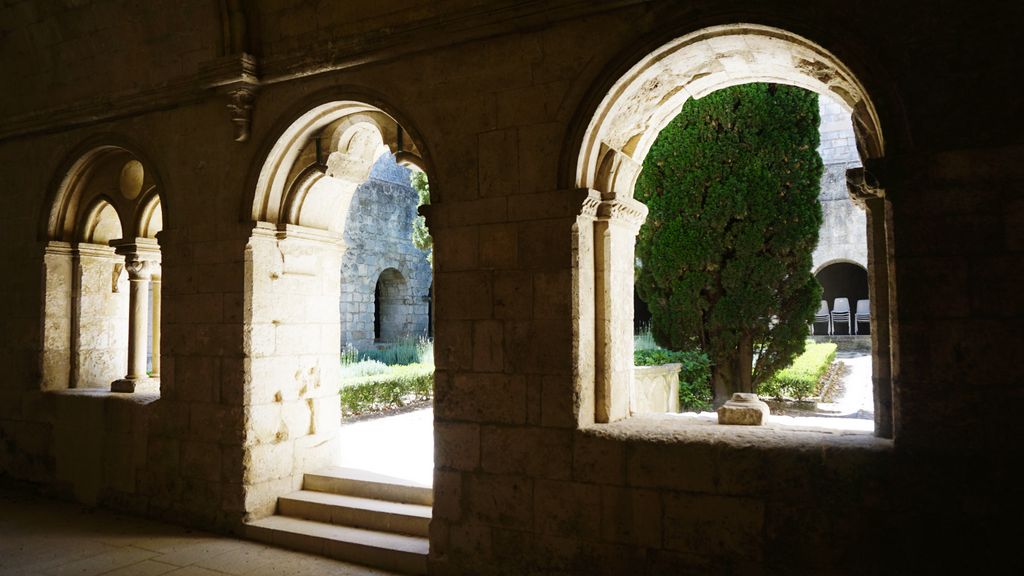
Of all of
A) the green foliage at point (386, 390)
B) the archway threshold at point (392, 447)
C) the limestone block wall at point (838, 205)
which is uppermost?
the limestone block wall at point (838, 205)

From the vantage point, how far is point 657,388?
625cm

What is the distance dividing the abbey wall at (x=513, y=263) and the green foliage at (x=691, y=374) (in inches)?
A: 150

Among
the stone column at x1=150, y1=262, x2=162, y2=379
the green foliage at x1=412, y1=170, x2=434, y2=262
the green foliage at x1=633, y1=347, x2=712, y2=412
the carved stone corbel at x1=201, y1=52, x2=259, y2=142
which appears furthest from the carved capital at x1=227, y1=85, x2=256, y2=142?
the green foliage at x1=412, y1=170, x2=434, y2=262

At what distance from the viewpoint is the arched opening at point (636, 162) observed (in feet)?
9.84

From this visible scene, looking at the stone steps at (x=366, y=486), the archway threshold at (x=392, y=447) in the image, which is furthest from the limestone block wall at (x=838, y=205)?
the stone steps at (x=366, y=486)

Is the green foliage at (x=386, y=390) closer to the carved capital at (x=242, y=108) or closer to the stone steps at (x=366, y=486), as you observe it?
the stone steps at (x=366, y=486)

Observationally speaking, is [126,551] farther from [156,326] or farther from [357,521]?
[156,326]

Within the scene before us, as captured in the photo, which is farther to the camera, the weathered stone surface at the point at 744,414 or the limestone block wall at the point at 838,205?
the limestone block wall at the point at 838,205

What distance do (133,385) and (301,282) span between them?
167cm

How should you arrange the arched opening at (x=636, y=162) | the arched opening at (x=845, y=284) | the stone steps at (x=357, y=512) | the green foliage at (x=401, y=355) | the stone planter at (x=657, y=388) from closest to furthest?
the arched opening at (x=636, y=162) < the stone steps at (x=357, y=512) < the stone planter at (x=657, y=388) < the green foliage at (x=401, y=355) < the arched opening at (x=845, y=284)

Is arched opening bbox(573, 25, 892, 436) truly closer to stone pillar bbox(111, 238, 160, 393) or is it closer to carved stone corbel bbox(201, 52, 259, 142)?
carved stone corbel bbox(201, 52, 259, 142)

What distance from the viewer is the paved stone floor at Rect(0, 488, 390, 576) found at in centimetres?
358

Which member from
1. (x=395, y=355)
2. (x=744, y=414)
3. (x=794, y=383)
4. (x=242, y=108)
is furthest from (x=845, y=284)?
(x=242, y=108)

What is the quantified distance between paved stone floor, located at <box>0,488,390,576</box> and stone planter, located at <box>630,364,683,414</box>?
3.00 metres
